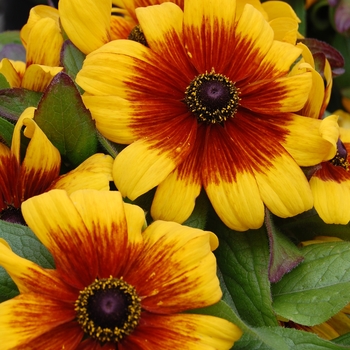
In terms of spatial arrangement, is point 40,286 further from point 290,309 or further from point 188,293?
point 290,309

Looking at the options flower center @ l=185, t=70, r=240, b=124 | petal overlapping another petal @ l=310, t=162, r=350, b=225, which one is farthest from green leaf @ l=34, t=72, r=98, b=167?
petal overlapping another petal @ l=310, t=162, r=350, b=225

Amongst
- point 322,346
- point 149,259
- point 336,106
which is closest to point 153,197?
point 149,259

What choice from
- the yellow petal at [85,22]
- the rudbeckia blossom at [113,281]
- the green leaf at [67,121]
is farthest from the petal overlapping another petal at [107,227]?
the yellow petal at [85,22]

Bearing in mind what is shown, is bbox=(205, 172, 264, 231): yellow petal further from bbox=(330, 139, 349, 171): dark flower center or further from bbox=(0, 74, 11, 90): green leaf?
bbox=(0, 74, 11, 90): green leaf

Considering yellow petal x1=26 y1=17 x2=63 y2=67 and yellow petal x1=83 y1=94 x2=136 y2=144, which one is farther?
yellow petal x1=26 y1=17 x2=63 y2=67

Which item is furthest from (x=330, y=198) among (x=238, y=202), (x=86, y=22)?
(x=86, y=22)

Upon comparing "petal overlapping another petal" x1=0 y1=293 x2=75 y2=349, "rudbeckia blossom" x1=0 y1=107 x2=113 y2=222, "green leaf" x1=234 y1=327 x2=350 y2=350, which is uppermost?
"rudbeckia blossom" x1=0 y1=107 x2=113 y2=222
